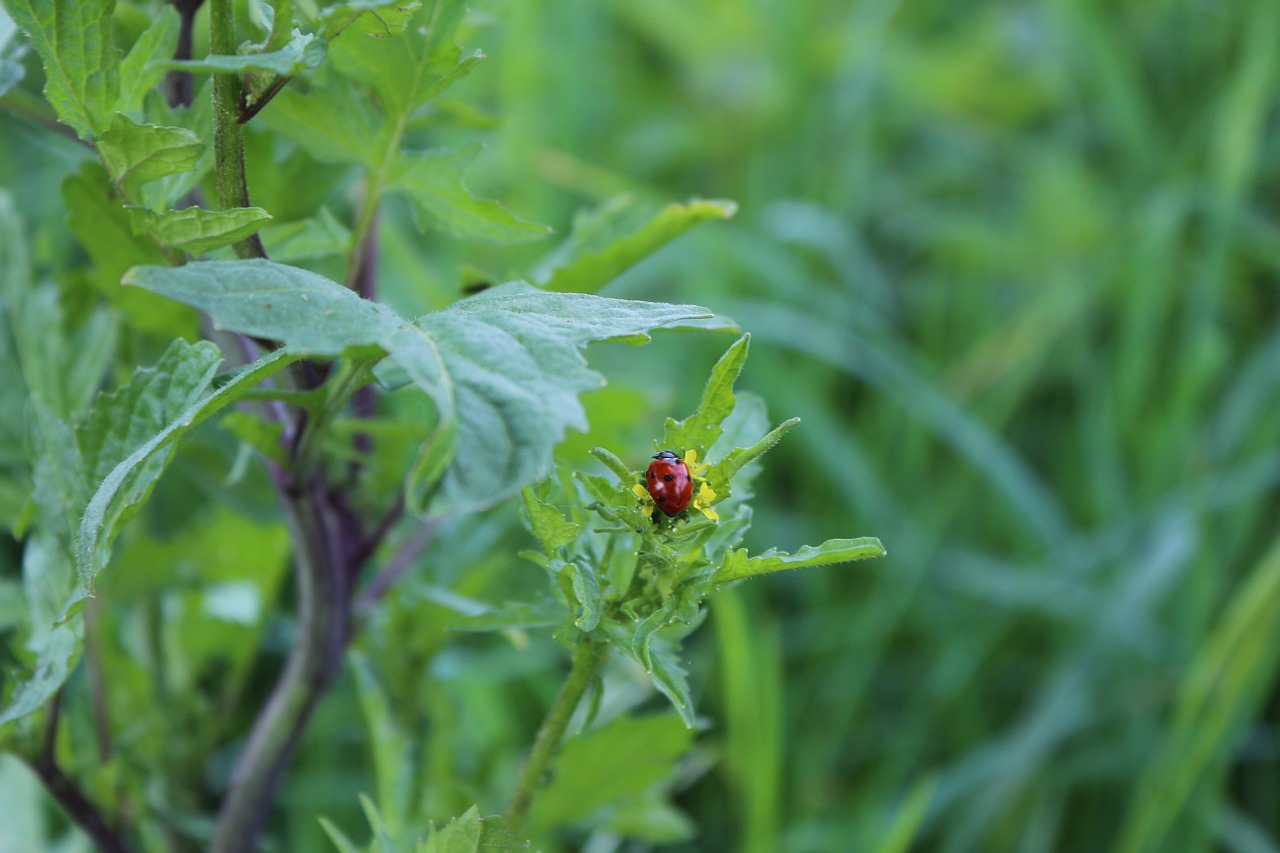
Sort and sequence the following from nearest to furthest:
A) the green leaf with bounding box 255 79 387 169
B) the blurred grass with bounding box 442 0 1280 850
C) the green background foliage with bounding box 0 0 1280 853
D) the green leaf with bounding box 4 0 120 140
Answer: the green leaf with bounding box 4 0 120 140 → the green leaf with bounding box 255 79 387 169 → the green background foliage with bounding box 0 0 1280 853 → the blurred grass with bounding box 442 0 1280 850

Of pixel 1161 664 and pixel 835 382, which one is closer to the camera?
pixel 1161 664

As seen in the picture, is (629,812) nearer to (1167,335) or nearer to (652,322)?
(652,322)

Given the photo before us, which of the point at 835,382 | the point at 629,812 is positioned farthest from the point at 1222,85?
the point at 629,812

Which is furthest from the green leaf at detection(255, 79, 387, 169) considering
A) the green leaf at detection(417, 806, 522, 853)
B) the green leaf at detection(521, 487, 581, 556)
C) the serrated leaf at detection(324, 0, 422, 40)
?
the green leaf at detection(417, 806, 522, 853)

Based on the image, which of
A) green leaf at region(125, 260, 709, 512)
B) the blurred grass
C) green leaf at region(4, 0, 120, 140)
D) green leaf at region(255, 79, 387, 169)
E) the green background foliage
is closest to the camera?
green leaf at region(125, 260, 709, 512)

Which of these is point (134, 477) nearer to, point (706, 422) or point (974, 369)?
point (706, 422)

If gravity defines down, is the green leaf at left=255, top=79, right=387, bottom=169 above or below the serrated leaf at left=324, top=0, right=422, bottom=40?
below

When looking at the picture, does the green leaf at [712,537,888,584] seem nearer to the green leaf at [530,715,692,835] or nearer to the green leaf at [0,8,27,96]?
the green leaf at [530,715,692,835]
